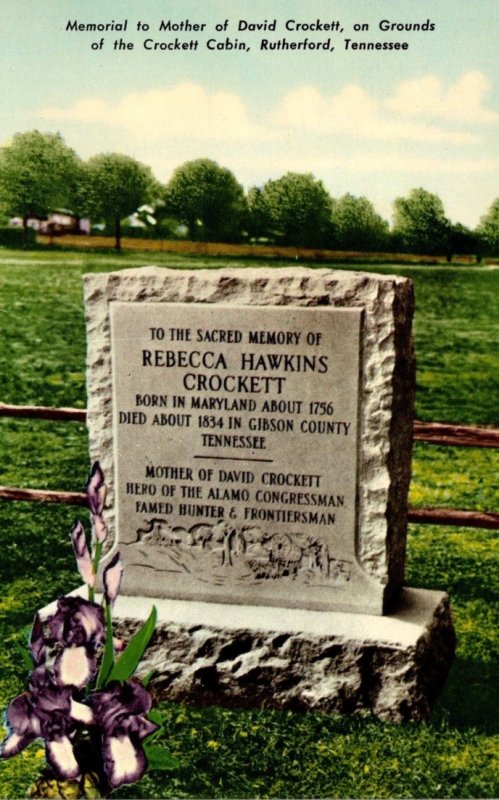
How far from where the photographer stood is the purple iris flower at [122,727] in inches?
126

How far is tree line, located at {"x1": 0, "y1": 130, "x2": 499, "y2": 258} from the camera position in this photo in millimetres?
14148

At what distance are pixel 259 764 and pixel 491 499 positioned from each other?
18.4 ft

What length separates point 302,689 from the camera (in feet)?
15.4

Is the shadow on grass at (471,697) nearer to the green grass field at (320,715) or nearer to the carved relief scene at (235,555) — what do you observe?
the green grass field at (320,715)

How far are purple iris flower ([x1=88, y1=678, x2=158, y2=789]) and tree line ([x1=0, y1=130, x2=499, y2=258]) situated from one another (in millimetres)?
11031

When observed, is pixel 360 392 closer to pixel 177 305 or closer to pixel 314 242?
pixel 177 305

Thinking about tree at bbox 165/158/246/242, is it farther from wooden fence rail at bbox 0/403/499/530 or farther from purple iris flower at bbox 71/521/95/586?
purple iris flower at bbox 71/521/95/586

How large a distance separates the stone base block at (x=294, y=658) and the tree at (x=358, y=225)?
9.88 meters

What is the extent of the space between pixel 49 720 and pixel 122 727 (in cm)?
23

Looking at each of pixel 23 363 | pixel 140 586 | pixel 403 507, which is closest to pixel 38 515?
pixel 140 586

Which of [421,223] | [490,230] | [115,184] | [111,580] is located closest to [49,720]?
[111,580]

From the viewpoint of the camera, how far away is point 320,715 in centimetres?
465

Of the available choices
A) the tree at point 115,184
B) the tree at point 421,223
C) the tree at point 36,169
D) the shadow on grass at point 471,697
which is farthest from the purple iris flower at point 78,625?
the tree at point 115,184

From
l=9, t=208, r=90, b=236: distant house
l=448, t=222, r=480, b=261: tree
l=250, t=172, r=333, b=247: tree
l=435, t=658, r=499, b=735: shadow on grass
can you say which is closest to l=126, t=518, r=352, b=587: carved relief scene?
l=435, t=658, r=499, b=735: shadow on grass
